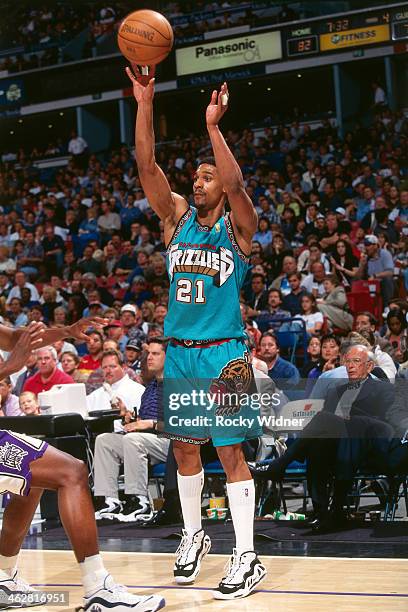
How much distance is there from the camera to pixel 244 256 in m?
5.21

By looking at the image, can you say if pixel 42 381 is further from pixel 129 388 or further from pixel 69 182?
pixel 69 182

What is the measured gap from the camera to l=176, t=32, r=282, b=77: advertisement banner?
691 inches

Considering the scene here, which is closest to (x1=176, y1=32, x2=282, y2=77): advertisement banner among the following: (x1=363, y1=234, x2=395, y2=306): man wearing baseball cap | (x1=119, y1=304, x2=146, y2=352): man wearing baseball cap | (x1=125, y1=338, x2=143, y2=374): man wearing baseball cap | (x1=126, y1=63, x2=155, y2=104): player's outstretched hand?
(x1=363, y1=234, x2=395, y2=306): man wearing baseball cap

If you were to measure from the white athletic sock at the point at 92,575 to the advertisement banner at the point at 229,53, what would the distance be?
14.6 metres

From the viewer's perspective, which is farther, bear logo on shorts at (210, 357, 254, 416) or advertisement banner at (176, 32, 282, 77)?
advertisement banner at (176, 32, 282, 77)

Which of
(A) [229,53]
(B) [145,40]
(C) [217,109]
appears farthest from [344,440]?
(A) [229,53]

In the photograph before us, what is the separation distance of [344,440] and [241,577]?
2226 millimetres

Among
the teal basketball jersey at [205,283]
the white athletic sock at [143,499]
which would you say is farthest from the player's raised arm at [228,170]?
the white athletic sock at [143,499]

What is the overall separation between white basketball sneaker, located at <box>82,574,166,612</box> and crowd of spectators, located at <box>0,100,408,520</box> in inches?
147

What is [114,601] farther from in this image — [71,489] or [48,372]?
Result: [48,372]

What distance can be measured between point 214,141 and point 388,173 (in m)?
10.6

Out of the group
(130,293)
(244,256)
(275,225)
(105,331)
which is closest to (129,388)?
(105,331)

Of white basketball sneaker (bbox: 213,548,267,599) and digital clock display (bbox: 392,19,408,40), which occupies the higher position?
digital clock display (bbox: 392,19,408,40)

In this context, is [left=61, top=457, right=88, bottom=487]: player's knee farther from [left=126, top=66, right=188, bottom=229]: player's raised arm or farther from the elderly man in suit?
the elderly man in suit
